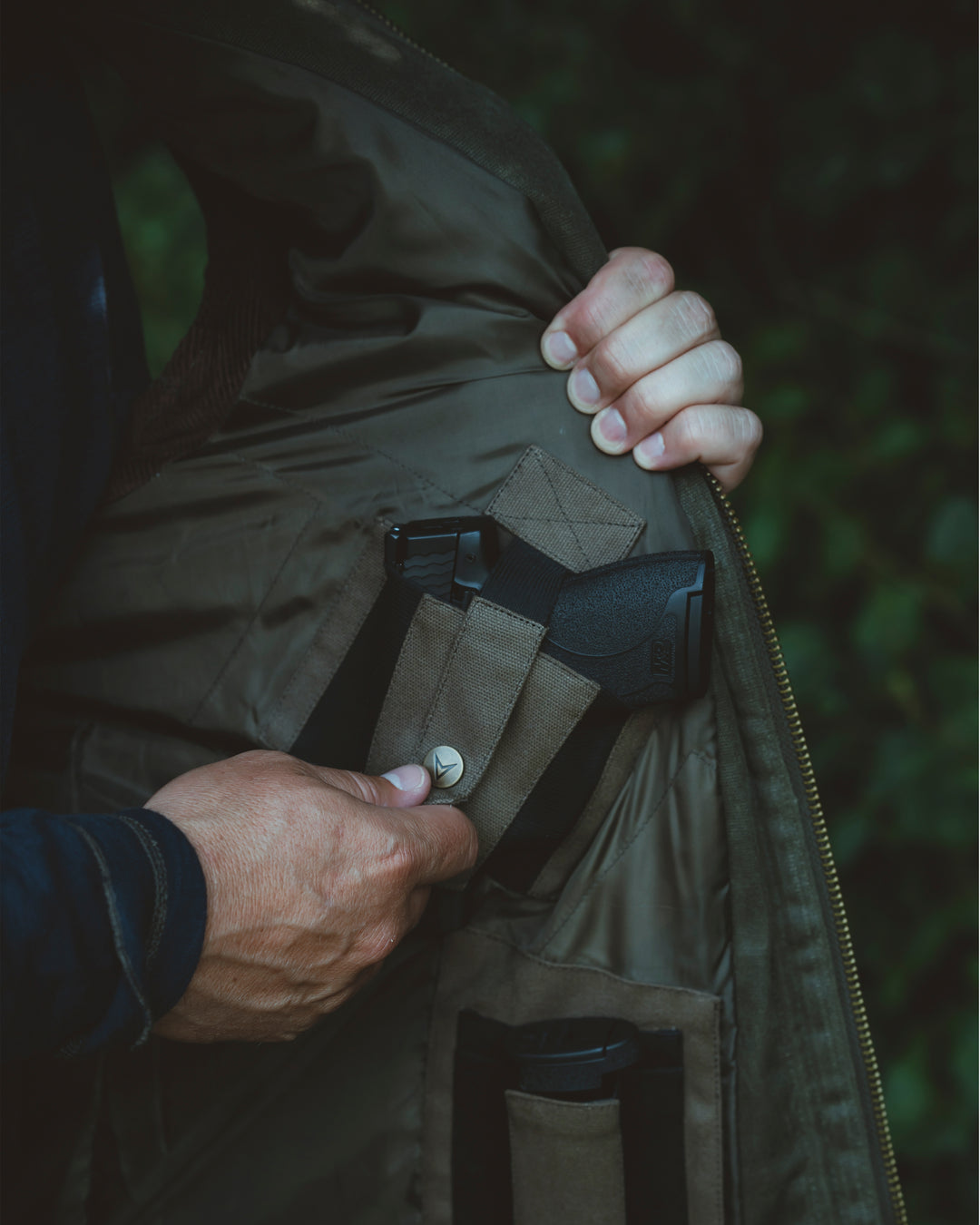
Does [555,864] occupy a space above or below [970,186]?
below

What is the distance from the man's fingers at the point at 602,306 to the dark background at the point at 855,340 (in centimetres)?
64

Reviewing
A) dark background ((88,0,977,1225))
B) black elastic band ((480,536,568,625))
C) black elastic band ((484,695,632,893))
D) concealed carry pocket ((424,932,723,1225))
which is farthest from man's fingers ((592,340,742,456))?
dark background ((88,0,977,1225))

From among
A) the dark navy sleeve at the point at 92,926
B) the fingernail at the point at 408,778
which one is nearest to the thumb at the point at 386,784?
the fingernail at the point at 408,778

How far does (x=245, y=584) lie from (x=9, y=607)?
0.67ft

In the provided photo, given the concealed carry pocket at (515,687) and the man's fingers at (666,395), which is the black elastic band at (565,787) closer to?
the concealed carry pocket at (515,687)

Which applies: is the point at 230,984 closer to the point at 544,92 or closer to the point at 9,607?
the point at 9,607

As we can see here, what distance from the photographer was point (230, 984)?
682 millimetres

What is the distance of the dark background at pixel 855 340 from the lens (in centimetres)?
133

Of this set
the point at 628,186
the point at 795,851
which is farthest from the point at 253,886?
the point at 628,186

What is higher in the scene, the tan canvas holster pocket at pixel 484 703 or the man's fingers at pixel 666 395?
the man's fingers at pixel 666 395

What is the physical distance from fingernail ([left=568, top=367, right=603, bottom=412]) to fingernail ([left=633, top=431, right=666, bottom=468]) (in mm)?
51

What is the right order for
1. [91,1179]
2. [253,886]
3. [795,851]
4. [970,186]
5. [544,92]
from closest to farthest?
[253,886] → [795,851] → [91,1179] → [970,186] → [544,92]

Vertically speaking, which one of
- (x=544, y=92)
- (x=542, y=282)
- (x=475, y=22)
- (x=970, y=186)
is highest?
(x=475, y=22)

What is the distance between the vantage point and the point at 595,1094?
774 mm
